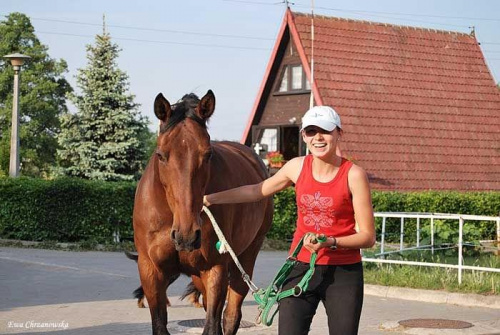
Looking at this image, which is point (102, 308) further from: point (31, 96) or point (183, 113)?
point (31, 96)

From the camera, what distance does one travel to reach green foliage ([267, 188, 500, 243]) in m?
25.4

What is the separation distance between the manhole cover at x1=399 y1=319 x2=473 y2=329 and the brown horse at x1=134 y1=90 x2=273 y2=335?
2.79m

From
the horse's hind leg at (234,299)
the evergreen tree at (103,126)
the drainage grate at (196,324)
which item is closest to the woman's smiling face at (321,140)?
the horse's hind leg at (234,299)

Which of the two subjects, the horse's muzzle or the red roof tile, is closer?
the horse's muzzle

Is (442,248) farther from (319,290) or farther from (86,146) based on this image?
(86,146)

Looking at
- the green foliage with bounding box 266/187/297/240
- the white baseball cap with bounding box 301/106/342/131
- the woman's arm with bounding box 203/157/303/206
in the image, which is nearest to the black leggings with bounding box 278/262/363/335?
the woman's arm with bounding box 203/157/303/206

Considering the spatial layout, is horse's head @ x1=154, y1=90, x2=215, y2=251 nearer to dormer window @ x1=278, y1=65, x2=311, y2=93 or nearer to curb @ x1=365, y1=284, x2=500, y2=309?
curb @ x1=365, y1=284, x2=500, y2=309

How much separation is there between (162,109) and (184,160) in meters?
0.58

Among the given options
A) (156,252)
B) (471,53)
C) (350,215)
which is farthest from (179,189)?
(471,53)

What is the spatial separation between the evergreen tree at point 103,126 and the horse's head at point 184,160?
2303 cm

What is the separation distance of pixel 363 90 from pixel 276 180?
91.8 ft

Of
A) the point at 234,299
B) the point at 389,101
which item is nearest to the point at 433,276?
the point at 234,299

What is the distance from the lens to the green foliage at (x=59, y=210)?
75.1 feet

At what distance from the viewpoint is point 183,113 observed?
7.33 m
